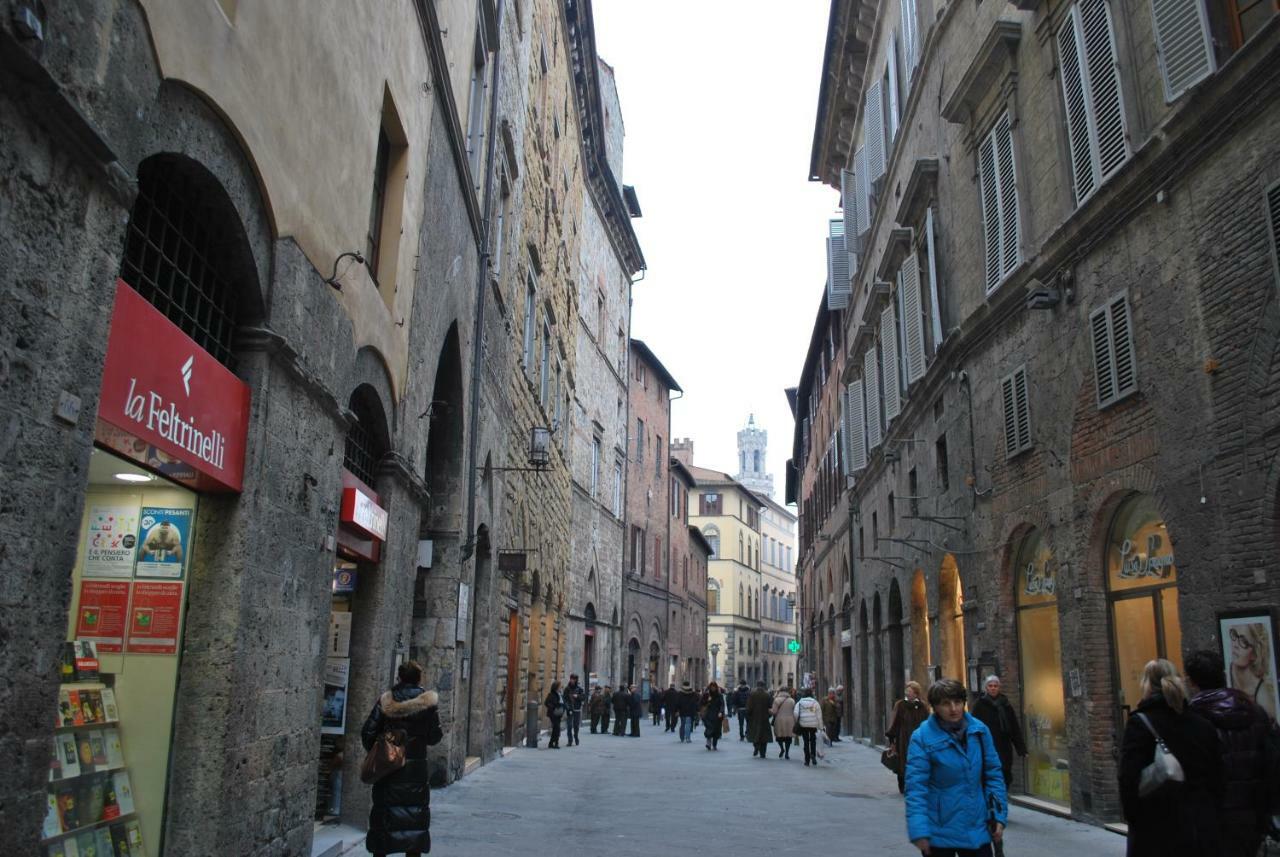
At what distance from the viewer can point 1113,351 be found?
9.47 metres

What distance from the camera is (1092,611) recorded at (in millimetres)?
10195

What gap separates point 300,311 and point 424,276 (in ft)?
12.1

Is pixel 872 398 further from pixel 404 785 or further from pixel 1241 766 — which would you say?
pixel 1241 766

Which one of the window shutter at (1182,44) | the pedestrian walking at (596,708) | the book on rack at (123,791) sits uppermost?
the window shutter at (1182,44)

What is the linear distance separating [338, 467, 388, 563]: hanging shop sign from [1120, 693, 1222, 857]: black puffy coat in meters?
5.35

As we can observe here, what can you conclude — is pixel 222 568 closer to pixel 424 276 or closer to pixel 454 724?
pixel 424 276

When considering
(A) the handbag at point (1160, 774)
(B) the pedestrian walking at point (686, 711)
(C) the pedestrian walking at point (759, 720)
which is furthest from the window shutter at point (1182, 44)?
(B) the pedestrian walking at point (686, 711)

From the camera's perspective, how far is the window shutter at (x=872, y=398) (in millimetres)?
21016

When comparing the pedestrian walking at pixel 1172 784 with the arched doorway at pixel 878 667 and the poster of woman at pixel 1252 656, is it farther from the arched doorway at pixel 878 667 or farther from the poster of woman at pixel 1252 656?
the arched doorway at pixel 878 667

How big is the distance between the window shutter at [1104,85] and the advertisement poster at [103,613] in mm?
8609

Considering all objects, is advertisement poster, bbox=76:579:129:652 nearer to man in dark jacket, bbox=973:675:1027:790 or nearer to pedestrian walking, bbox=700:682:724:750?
man in dark jacket, bbox=973:675:1027:790

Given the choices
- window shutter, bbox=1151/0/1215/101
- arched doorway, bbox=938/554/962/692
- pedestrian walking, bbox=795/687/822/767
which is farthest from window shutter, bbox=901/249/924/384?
window shutter, bbox=1151/0/1215/101

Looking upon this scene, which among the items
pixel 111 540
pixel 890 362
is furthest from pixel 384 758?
pixel 890 362

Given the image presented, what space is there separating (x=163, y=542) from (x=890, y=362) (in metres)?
15.5
